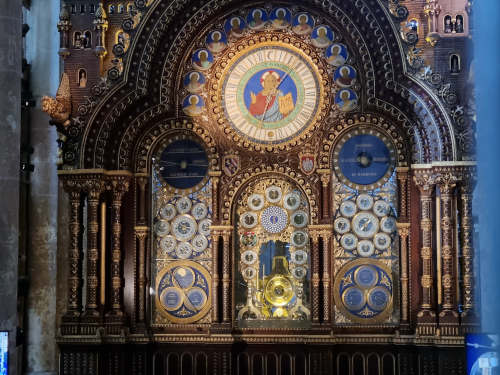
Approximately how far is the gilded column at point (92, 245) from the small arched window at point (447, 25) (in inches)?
278

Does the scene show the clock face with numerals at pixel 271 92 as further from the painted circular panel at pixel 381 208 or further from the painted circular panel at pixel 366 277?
Result: the painted circular panel at pixel 366 277

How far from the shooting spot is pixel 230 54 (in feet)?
57.2

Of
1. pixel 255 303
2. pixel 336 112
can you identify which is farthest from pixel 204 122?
pixel 255 303

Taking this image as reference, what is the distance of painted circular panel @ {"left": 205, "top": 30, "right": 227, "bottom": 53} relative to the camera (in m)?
17.5

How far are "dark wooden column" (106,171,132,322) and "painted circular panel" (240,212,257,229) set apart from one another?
2363 millimetres

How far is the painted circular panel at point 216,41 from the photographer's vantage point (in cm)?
1748

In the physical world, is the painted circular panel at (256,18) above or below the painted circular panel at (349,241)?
above

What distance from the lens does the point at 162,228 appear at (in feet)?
57.5

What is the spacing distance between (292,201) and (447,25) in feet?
14.6

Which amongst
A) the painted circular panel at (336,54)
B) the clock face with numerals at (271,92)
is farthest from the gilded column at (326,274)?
the painted circular panel at (336,54)

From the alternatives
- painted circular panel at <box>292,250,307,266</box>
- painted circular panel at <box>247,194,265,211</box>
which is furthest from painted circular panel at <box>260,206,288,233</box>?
painted circular panel at <box>292,250,307,266</box>

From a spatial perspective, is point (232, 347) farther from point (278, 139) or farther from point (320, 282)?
point (278, 139)

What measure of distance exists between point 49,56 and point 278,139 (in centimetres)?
514

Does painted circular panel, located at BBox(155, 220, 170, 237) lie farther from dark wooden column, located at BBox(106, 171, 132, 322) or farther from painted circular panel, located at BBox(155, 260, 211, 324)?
dark wooden column, located at BBox(106, 171, 132, 322)
